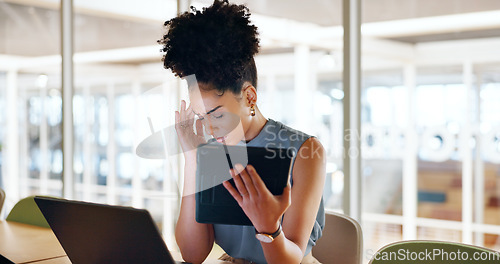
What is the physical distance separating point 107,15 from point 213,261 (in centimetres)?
274

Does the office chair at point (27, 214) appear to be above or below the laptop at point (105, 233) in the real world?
below

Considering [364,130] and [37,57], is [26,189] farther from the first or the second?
[364,130]

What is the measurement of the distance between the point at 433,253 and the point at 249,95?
0.68m

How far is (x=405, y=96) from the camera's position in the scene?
8.21 feet

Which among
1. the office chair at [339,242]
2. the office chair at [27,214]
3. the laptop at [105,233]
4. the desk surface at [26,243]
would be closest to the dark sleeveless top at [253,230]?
the office chair at [339,242]

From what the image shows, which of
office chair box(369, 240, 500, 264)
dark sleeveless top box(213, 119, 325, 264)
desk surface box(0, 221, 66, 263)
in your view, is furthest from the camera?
desk surface box(0, 221, 66, 263)

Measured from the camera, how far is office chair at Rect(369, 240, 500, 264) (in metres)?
1.27

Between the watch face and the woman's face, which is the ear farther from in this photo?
the watch face

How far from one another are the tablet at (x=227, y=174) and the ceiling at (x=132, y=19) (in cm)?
92

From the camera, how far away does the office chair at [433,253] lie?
1.27 meters

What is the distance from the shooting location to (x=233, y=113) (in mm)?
1565

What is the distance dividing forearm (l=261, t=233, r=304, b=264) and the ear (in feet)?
1.44

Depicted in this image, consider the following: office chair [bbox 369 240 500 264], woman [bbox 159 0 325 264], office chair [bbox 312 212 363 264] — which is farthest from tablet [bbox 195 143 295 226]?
office chair [bbox 312 212 363 264]

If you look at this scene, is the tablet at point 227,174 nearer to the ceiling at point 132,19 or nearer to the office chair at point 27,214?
the ceiling at point 132,19
